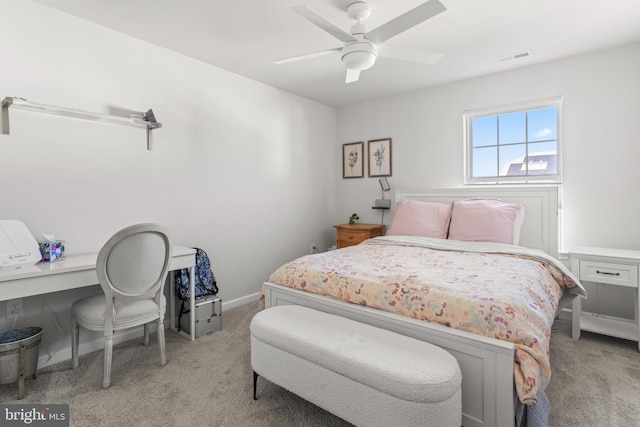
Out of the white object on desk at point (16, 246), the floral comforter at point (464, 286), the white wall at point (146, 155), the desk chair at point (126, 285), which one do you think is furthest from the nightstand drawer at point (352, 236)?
the white object on desk at point (16, 246)

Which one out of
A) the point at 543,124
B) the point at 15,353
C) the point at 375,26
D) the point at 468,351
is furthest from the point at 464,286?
the point at 15,353

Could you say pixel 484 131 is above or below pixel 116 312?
above

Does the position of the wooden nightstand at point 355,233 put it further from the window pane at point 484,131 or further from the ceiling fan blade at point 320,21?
the ceiling fan blade at point 320,21

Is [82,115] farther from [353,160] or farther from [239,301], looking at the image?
[353,160]

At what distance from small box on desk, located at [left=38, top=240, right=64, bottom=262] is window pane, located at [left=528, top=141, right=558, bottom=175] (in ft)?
13.4

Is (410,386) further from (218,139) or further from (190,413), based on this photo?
(218,139)

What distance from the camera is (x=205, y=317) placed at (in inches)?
108

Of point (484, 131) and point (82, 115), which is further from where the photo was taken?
point (484, 131)

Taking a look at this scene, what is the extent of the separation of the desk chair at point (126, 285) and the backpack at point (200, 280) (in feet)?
1.71

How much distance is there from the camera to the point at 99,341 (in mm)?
2506

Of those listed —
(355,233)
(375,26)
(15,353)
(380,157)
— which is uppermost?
(375,26)

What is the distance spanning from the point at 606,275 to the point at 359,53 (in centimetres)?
250

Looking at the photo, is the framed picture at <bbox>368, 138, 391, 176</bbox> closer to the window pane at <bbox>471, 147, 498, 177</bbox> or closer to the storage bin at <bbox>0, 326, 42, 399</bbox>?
the window pane at <bbox>471, 147, 498, 177</bbox>

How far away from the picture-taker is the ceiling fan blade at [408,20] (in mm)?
1669
